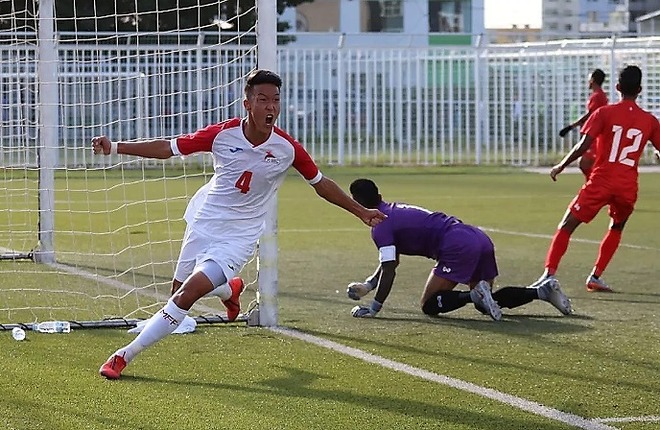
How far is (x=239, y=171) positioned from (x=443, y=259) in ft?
8.27

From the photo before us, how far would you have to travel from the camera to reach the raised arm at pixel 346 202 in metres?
7.55

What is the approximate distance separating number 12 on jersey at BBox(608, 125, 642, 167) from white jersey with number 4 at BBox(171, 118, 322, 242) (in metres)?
4.33

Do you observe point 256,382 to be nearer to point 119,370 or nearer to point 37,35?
point 119,370

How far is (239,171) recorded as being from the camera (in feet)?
25.4

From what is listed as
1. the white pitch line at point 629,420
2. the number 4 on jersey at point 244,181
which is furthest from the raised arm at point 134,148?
the white pitch line at point 629,420

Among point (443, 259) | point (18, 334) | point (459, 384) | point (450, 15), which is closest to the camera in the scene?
point (459, 384)

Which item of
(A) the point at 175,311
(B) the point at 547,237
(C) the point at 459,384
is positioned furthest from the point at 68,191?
(C) the point at 459,384

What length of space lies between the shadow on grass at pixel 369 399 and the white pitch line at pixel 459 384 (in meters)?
0.14

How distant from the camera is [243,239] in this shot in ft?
25.4

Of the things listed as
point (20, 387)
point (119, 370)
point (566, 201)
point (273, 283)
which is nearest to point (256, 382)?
point (119, 370)

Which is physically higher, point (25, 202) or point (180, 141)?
point (180, 141)

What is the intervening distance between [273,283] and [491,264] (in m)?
1.72

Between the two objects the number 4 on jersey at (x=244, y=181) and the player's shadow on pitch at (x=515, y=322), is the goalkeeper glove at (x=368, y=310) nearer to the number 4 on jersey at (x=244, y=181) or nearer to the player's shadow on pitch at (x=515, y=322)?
the player's shadow on pitch at (x=515, y=322)

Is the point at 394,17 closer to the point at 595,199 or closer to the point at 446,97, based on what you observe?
the point at 446,97
